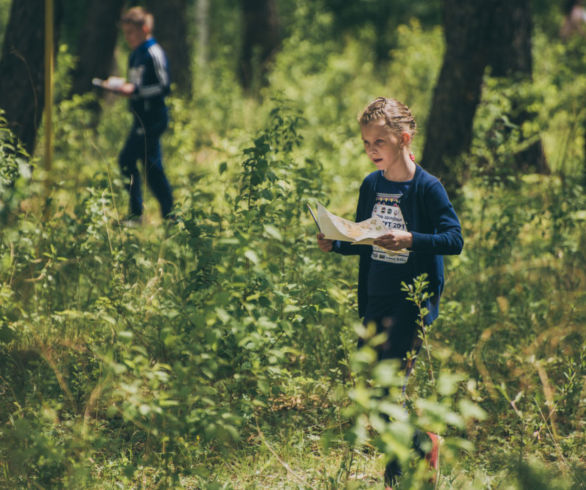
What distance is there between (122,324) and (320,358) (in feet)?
3.87

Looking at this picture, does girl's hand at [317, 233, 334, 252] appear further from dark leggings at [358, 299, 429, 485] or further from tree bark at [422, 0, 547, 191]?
tree bark at [422, 0, 547, 191]

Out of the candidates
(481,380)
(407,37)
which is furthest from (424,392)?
(407,37)

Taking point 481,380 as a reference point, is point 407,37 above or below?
above

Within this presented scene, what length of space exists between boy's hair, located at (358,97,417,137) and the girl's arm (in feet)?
0.95

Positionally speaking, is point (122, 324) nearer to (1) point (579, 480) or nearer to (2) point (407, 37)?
(1) point (579, 480)

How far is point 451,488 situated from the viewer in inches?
111

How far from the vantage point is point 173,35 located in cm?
1019

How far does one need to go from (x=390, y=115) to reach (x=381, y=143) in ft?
0.42

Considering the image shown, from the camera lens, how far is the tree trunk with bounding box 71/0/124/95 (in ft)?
30.5

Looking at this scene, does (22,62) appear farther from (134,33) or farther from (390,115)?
(390,115)

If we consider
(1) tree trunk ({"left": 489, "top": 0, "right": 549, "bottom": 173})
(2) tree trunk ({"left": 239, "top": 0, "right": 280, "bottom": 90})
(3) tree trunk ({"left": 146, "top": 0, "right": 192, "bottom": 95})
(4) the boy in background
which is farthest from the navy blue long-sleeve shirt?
(2) tree trunk ({"left": 239, "top": 0, "right": 280, "bottom": 90})

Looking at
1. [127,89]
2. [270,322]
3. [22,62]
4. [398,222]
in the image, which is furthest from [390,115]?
[127,89]

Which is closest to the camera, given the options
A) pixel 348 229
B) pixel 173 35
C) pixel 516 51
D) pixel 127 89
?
pixel 348 229

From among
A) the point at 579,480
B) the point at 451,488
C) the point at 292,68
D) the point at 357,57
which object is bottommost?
the point at 451,488
